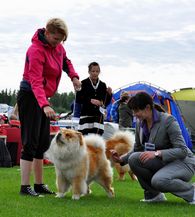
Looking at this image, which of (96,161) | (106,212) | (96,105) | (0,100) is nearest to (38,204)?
(106,212)

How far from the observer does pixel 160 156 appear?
3.56 metres

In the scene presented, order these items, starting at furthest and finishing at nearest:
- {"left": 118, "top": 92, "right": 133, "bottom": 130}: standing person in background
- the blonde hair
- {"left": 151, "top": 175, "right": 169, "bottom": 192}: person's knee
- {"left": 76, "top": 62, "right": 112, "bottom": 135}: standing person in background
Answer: {"left": 118, "top": 92, "right": 133, "bottom": 130}: standing person in background
{"left": 76, "top": 62, "right": 112, "bottom": 135}: standing person in background
the blonde hair
{"left": 151, "top": 175, "right": 169, "bottom": 192}: person's knee

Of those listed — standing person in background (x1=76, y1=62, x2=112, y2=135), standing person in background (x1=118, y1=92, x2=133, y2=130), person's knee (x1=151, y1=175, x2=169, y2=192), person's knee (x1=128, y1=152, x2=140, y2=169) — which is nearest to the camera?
person's knee (x1=151, y1=175, x2=169, y2=192)

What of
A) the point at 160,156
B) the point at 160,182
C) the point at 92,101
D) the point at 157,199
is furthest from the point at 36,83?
the point at 92,101

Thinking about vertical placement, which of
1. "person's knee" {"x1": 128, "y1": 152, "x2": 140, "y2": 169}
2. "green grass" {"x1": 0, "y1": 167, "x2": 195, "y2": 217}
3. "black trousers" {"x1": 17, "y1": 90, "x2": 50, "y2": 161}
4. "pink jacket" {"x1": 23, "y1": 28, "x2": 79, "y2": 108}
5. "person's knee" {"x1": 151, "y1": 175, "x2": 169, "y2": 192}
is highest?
"pink jacket" {"x1": 23, "y1": 28, "x2": 79, "y2": 108}

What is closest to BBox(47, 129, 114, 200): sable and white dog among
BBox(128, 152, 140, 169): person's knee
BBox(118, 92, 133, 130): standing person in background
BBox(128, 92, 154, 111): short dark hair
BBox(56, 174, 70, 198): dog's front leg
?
BBox(56, 174, 70, 198): dog's front leg

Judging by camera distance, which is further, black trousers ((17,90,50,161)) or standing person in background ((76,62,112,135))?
standing person in background ((76,62,112,135))

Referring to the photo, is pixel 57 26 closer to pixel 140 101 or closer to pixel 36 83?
pixel 36 83

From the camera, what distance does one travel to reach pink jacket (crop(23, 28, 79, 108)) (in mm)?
3783

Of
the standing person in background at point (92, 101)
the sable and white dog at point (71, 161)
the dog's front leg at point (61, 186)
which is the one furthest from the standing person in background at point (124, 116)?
the dog's front leg at point (61, 186)

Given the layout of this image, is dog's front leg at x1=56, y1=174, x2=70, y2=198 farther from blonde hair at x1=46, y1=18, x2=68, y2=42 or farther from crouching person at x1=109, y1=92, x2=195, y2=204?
blonde hair at x1=46, y1=18, x2=68, y2=42

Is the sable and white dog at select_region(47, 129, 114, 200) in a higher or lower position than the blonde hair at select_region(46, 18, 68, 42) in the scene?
lower

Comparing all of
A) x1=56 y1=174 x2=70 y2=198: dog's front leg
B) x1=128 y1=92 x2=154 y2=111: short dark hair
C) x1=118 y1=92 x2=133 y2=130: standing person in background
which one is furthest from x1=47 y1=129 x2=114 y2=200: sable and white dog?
x1=118 y1=92 x2=133 y2=130: standing person in background

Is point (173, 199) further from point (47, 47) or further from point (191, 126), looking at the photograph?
point (191, 126)
